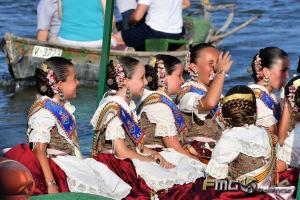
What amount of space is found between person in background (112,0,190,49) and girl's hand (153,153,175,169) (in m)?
5.24

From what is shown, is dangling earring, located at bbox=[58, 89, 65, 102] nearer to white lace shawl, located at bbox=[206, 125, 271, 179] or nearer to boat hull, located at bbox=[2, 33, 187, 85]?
white lace shawl, located at bbox=[206, 125, 271, 179]

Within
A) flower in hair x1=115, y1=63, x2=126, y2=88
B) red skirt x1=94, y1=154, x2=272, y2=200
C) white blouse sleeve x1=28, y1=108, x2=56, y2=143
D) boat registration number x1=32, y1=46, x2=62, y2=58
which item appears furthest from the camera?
boat registration number x1=32, y1=46, x2=62, y2=58

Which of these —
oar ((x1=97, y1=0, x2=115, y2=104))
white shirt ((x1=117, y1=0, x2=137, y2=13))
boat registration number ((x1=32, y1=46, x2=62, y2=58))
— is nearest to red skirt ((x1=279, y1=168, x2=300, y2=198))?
oar ((x1=97, y1=0, x2=115, y2=104))

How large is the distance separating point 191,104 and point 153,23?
5050 mm

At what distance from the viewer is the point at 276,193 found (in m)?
4.36

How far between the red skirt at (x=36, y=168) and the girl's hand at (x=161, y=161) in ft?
2.14

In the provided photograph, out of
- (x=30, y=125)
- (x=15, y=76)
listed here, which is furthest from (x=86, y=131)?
(x=30, y=125)

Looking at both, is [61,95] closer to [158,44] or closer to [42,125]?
[42,125]

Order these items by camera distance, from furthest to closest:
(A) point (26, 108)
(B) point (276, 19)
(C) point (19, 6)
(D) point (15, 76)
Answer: (C) point (19, 6)
(B) point (276, 19)
(D) point (15, 76)
(A) point (26, 108)

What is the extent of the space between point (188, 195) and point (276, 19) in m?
12.1

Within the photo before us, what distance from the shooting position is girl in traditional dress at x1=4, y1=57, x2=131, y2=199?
15.1ft

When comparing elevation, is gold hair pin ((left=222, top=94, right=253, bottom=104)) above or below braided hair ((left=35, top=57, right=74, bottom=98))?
above

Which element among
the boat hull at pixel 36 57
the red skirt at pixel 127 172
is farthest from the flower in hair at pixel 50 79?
the boat hull at pixel 36 57

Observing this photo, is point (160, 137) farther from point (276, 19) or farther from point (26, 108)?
point (276, 19)
